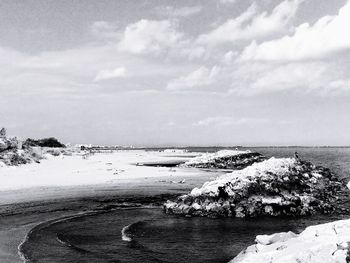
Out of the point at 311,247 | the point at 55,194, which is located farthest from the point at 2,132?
the point at 311,247

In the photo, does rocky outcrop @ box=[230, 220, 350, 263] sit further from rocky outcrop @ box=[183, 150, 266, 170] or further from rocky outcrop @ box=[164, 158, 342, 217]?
rocky outcrop @ box=[183, 150, 266, 170]

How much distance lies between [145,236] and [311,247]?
13250 mm

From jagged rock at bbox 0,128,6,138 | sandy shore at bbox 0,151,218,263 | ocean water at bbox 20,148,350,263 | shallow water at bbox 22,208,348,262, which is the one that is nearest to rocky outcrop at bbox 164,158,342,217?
ocean water at bbox 20,148,350,263

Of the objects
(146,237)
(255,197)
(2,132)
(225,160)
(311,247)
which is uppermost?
(2,132)

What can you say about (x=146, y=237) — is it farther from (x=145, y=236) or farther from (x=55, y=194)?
(x=55, y=194)

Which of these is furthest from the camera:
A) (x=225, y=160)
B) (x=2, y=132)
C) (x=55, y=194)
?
(x=225, y=160)

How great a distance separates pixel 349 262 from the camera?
12.0 metres

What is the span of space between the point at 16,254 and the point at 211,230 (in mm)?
12311

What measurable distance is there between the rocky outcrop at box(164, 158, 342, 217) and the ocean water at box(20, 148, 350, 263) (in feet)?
5.79

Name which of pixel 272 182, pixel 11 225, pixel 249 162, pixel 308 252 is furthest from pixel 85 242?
pixel 249 162

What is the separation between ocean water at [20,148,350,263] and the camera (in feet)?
67.2

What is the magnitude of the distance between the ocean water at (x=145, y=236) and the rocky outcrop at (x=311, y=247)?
4.48 meters

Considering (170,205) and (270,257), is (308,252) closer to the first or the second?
(270,257)

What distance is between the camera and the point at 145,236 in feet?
80.5
